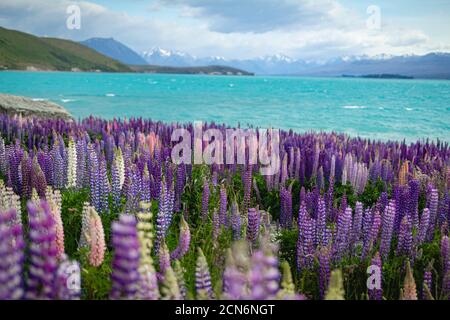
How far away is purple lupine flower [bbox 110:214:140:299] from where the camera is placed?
7.28 feet

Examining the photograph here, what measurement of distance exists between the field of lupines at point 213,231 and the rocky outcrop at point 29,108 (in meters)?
8.17

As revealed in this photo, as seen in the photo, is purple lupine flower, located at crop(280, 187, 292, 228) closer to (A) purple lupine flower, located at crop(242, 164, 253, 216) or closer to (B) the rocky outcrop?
(A) purple lupine flower, located at crop(242, 164, 253, 216)

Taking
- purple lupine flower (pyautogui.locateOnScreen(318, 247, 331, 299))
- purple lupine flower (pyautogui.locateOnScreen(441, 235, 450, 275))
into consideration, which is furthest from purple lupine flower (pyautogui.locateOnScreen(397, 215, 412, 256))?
purple lupine flower (pyautogui.locateOnScreen(318, 247, 331, 299))

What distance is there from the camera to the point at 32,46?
158000mm

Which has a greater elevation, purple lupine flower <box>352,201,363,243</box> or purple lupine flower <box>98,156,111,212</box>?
purple lupine flower <box>98,156,111,212</box>

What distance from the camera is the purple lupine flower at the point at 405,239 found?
4859mm

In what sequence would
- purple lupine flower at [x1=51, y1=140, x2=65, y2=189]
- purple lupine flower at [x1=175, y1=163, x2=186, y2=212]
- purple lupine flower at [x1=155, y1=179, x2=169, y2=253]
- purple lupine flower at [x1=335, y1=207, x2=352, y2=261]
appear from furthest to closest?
purple lupine flower at [x1=51, y1=140, x2=65, y2=189] < purple lupine flower at [x1=175, y1=163, x2=186, y2=212] < purple lupine flower at [x1=335, y1=207, x2=352, y2=261] < purple lupine flower at [x1=155, y1=179, x2=169, y2=253]

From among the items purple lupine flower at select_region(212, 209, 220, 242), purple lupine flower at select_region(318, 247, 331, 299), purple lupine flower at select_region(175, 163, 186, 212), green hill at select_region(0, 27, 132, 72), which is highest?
green hill at select_region(0, 27, 132, 72)

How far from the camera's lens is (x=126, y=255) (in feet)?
7.38

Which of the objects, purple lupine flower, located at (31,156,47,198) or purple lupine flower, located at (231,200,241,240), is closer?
purple lupine flower, located at (231,200,241,240)

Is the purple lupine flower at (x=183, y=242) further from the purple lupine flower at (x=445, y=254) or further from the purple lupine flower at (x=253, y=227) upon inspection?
the purple lupine flower at (x=445, y=254)

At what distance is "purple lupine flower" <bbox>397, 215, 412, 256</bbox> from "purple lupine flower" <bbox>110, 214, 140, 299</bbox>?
334 centimetres

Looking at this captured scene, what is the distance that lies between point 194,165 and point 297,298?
5.85 metres
